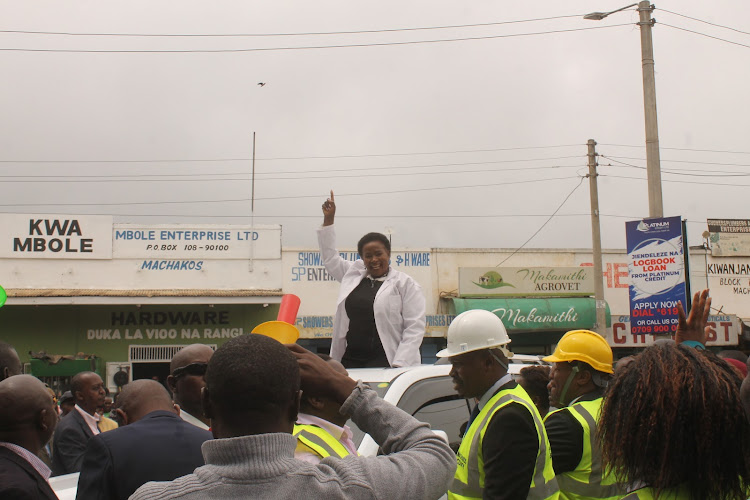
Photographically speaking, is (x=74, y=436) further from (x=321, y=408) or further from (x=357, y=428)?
(x=321, y=408)

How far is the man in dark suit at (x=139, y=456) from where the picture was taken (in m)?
2.96

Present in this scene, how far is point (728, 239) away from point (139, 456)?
25.9 metres

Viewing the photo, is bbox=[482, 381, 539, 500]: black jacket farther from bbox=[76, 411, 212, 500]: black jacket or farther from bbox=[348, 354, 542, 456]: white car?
bbox=[76, 411, 212, 500]: black jacket

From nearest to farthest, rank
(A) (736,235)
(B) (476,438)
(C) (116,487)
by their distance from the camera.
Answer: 1. (C) (116,487)
2. (B) (476,438)
3. (A) (736,235)

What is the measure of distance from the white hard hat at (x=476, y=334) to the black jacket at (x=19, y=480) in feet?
5.57

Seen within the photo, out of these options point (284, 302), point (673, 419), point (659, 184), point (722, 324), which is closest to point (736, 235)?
point (722, 324)

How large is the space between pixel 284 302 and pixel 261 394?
3.65 m

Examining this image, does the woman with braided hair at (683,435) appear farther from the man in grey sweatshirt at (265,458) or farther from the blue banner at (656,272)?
the blue banner at (656,272)

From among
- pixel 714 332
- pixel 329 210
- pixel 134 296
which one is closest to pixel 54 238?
pixel 134 296

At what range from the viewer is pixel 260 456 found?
1.73m

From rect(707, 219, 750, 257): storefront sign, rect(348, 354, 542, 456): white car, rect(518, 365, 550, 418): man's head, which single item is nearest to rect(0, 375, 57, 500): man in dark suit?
rect(348, 354, 542, 456): white car

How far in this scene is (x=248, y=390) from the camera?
1.77 metres

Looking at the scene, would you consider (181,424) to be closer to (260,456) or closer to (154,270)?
(260,456)

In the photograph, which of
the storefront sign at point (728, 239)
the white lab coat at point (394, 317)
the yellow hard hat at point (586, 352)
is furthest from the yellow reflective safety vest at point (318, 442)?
the storefront sign at point (728, 239)
